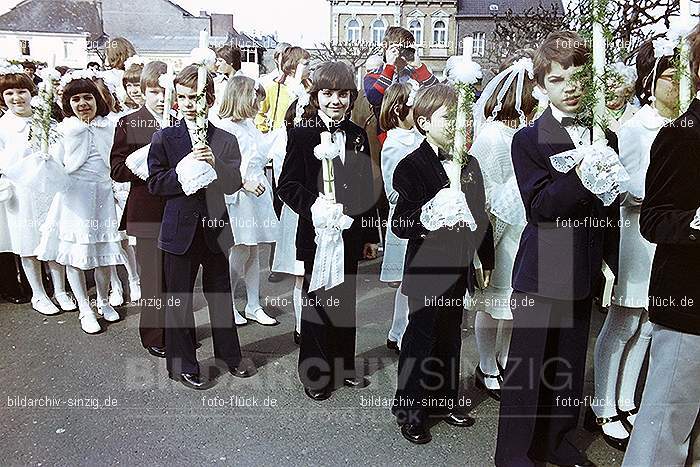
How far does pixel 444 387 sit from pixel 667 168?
1.72m

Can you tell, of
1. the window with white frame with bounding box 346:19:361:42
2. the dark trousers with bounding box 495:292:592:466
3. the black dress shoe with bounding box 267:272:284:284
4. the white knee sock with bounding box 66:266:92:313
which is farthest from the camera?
the window with white frame with bounding box 346:19:361:42

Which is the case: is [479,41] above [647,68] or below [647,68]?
above

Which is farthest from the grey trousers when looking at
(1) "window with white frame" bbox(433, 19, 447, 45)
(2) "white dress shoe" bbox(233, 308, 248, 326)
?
(1) "window with white frame" bbox(433, 19, 447, 45)

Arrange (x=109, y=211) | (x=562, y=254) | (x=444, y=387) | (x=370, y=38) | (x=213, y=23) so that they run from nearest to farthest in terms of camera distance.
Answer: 1. (x=562, y=254)
2. (x=444, y=387)
3. (x=109, y=211)
4. (x=370, y=38)
5. (x=213, y=23)

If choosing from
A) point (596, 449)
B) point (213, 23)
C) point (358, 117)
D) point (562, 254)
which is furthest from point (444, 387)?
point (213, 23)

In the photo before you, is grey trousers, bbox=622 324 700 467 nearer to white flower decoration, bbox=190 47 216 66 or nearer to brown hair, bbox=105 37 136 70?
white flower decoration, bbox=190 47 216 66

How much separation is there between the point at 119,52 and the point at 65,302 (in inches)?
111

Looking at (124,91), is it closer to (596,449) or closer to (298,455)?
(298,455)

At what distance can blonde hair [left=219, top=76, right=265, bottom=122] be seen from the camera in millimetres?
4988

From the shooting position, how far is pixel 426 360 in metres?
3.47

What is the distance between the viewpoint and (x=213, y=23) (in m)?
44.9

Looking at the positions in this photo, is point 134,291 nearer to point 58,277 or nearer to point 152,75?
point 58,277

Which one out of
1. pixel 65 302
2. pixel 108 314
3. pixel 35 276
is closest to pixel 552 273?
pixel 108 314

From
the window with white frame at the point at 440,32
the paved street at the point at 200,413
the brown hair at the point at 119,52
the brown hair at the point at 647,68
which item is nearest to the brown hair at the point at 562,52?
the brown hair at the point at 647,68
